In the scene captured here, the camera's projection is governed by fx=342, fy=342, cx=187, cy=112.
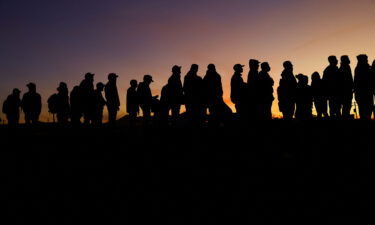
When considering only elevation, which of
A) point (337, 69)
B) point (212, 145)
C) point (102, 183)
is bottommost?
point (102, 183)

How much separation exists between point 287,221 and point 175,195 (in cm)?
217

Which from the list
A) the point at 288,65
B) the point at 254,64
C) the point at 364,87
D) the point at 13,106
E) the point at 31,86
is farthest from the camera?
the point at 13,106

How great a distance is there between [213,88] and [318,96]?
4997mm

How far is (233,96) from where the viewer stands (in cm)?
1205

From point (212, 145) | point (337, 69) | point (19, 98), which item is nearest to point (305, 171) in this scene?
point (212, 145)

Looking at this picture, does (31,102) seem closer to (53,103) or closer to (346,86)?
(53,103)

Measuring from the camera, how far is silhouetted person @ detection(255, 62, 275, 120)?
1181 centimetres

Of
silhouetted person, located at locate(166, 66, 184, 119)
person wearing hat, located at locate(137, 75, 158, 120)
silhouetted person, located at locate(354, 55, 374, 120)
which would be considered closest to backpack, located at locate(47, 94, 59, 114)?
person wearing hat, located at locate(137, 75, 158, 120)

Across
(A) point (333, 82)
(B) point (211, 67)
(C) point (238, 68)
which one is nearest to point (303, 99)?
(A) point (333, 82)

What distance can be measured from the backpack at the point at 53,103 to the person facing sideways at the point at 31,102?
48cm

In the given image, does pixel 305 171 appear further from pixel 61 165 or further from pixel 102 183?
pixel 61 165

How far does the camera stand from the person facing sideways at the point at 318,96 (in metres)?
14.4

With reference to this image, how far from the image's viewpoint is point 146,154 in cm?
898

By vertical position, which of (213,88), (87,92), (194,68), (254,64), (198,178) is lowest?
(198,178)
